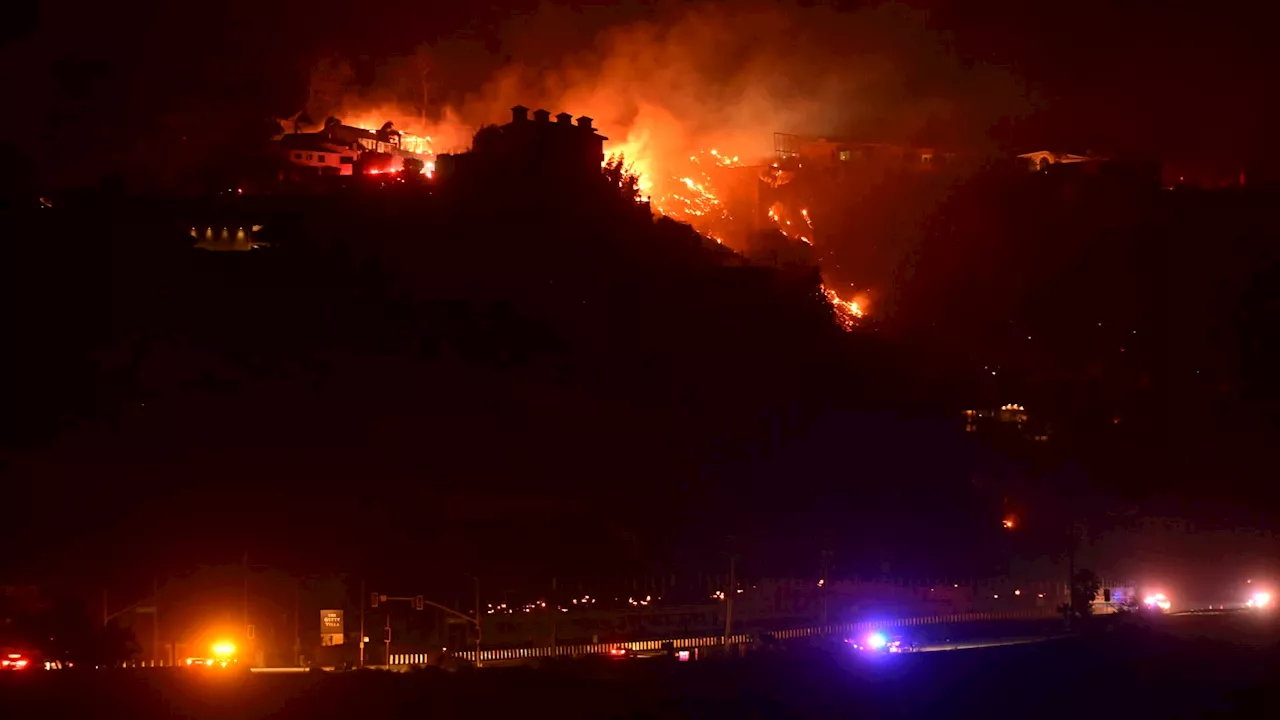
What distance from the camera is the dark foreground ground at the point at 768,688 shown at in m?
16.1

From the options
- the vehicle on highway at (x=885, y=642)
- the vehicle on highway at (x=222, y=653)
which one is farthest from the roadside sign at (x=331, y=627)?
the vehicle on highway at (x=885, y=642)

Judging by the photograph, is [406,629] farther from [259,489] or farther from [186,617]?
[259,489]

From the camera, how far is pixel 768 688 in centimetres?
1803

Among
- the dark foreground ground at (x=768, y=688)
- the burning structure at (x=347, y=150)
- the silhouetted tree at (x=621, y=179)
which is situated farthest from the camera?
the burning structure at (x=347, y=150)

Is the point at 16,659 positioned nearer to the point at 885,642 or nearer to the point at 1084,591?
the point at 885,642

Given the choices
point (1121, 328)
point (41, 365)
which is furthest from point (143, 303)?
point (1121, 328)

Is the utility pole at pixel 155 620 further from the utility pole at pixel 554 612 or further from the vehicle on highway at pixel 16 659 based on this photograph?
the utility pole at pixel 554 612

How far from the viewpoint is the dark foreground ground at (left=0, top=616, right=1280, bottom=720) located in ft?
52.9

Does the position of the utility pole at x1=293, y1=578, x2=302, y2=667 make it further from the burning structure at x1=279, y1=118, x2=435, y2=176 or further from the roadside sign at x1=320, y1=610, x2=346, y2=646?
the burning structure at x1=279, y1=118, x2=435, y2=176

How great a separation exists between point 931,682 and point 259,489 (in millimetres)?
22226

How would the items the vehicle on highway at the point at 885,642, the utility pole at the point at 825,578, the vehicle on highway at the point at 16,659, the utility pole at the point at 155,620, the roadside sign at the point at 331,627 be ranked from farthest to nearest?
the utility pole at the point at 825,578 → the roadside sign at the point at 331,627 → the utility pole at the point at 155,620 → the vehicle on highway at the point at 885,642 → the vehicle on highway at the point at 16,659

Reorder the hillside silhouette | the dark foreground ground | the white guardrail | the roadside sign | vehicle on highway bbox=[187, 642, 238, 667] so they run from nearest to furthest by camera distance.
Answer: the dark foreground ground
vehicle on highway bbox=[187, 642, 238, 667]
the white guardrail
the roadside sign
the hillside silhouette

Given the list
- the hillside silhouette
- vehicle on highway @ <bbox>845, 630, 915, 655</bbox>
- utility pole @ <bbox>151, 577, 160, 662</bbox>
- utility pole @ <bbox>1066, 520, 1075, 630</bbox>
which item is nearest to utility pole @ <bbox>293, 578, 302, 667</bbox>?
the hillside silhouette

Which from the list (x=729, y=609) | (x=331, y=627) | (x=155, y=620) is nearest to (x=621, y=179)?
(x=729, y=609)
